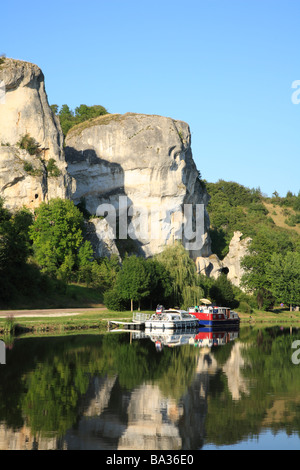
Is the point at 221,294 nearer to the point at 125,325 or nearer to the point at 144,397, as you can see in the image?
the point at 125,325

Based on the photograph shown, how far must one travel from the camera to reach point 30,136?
242 ft

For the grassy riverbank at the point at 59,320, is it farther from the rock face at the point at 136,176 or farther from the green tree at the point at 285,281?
the rock face at the point at 136,176

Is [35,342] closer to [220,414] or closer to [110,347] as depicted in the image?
[110,347]

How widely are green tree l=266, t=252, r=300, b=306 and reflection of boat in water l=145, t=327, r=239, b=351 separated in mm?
19290

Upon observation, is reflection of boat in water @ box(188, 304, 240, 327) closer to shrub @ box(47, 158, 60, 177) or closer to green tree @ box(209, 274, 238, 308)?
green tree @ box(209, 274, 238, 308)

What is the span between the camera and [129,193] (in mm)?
84438

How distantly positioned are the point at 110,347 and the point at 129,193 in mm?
49235

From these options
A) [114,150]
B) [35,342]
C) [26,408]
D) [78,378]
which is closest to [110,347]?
[35,342]

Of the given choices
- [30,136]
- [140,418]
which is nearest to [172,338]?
[140,418]

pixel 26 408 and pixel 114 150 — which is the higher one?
pixel 114 150

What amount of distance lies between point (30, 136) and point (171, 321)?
32931 mm

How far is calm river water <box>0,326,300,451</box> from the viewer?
17.2m

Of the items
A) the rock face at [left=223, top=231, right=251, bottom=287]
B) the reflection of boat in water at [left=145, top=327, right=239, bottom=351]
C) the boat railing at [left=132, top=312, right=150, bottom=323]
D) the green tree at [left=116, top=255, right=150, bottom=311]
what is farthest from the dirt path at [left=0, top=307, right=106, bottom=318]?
the rock face at [left=223, top=231, right=251, bottom=287]

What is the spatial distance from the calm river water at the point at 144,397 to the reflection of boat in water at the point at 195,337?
113 inches
